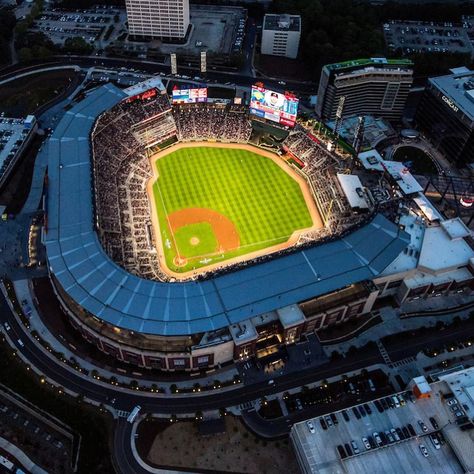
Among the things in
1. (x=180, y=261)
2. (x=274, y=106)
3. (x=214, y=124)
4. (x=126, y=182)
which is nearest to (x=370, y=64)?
(x=274, y=106)

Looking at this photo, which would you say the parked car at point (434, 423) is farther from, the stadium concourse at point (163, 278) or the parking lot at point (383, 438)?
the stadium concourse at point (163, 278)

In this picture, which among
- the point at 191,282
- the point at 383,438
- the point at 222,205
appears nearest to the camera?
the point at 383,438

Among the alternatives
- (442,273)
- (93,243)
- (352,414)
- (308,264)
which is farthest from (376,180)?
(93,243)

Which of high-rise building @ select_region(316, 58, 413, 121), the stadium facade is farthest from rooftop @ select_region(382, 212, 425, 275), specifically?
high-rise building @ select_region(316, 58, 413, 121)

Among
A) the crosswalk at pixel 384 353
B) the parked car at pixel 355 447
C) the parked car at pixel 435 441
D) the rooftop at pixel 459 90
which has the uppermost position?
the rooftop at pixel 459 90

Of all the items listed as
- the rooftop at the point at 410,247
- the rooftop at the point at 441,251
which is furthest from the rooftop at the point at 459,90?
the rooftop at the point at 441,251

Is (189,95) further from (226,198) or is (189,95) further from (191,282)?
(191,282)
